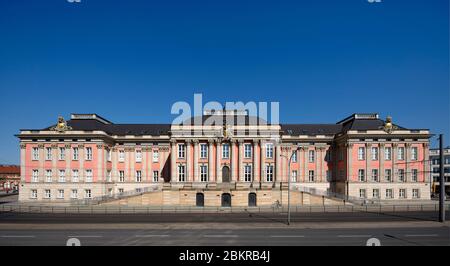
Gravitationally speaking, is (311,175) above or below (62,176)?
below

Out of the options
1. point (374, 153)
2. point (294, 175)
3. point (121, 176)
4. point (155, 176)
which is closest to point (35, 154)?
point (121, 176)

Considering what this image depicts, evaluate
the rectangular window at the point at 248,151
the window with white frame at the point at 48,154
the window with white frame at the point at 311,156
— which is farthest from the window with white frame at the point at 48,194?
the window with white frame at the point at 311,156

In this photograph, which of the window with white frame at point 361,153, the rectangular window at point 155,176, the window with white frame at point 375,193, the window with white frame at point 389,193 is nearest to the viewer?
the window with white frame at point 389,193

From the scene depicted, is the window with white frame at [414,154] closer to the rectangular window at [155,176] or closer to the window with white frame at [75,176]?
the rectangular window at [155,176]

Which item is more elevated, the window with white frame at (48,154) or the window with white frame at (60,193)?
the window with white frame at (48,154)

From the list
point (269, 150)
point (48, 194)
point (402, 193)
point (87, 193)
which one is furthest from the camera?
point (269, 150)

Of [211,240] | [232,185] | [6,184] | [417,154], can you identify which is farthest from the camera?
[6,184]

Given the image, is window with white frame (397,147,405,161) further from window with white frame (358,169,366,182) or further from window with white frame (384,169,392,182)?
window with white frame (358,169,366,182)

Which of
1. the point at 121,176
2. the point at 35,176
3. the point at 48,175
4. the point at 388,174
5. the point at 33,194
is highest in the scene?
the point at 388,174

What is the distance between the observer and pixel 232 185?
191 ft

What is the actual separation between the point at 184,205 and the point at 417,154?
138 feet

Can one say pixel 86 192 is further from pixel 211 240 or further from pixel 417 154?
pixel 417 154

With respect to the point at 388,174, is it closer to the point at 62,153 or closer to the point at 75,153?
the point at 75,153
